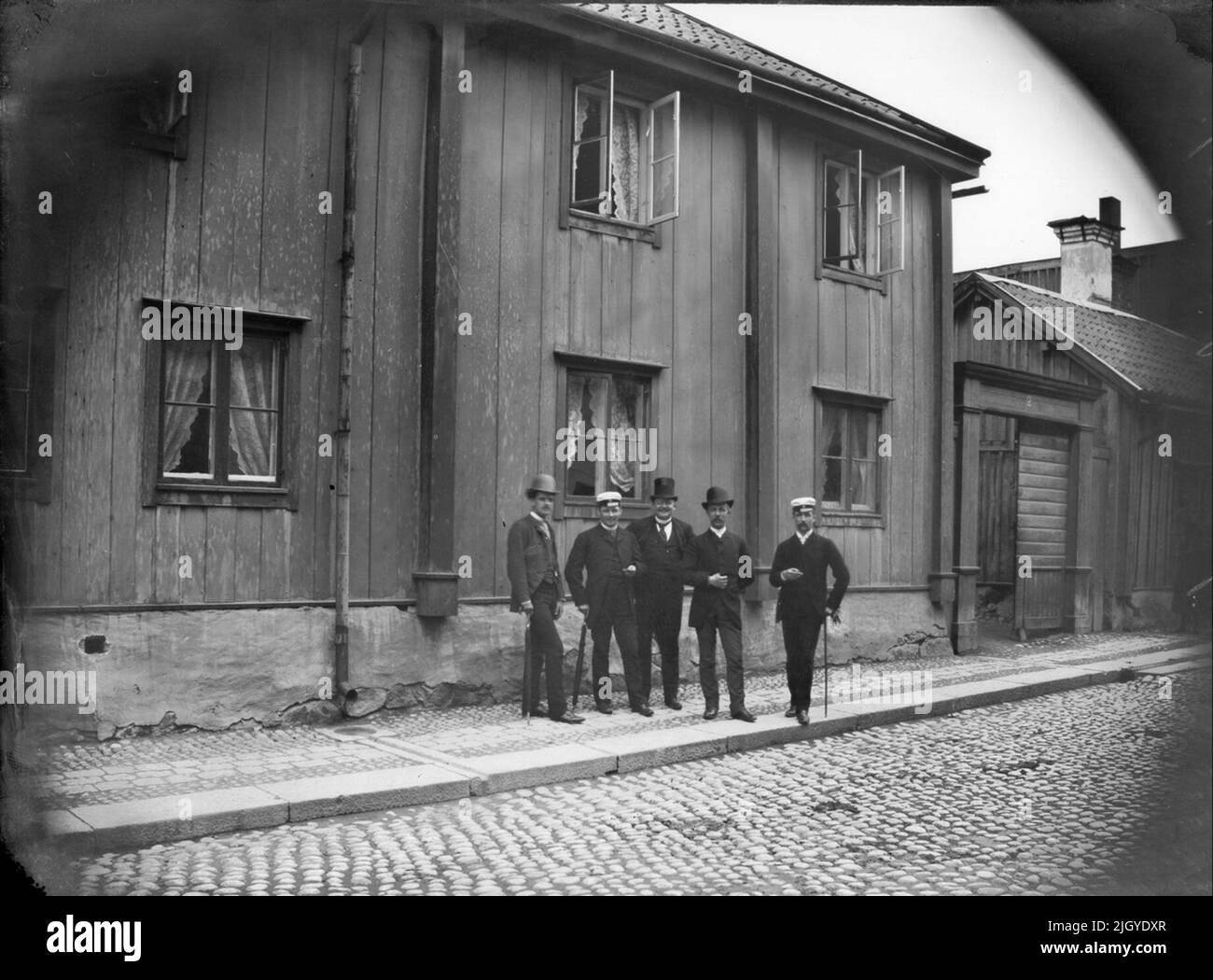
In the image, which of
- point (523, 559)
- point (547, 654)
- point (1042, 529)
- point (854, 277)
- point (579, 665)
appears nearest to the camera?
point (523, 559)

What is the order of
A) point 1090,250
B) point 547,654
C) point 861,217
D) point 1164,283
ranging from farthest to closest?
point 861,217 → point 547,654 → point 1090,250 → point 1164,283

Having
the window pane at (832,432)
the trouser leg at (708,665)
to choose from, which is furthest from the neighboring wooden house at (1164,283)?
the trouser leg at (708,665)

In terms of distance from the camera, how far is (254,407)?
647cm

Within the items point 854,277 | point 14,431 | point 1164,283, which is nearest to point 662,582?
point 854,277

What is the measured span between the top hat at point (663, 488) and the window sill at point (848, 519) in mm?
1229

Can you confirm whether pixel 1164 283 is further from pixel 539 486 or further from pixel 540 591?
pixel 540 591

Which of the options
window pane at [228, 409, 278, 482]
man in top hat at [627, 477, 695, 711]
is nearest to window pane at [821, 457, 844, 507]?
man in top hat at [627, 477, 695, 711]

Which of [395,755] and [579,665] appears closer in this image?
[395,755]

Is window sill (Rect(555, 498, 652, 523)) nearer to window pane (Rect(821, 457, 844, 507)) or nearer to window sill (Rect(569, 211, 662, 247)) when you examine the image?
window pane (Rect(821, 457, 844, 507))

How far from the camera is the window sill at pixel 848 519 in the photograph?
27.6 feet

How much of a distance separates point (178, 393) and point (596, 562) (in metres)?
3.37

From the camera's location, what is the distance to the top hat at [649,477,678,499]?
27.0 feet
